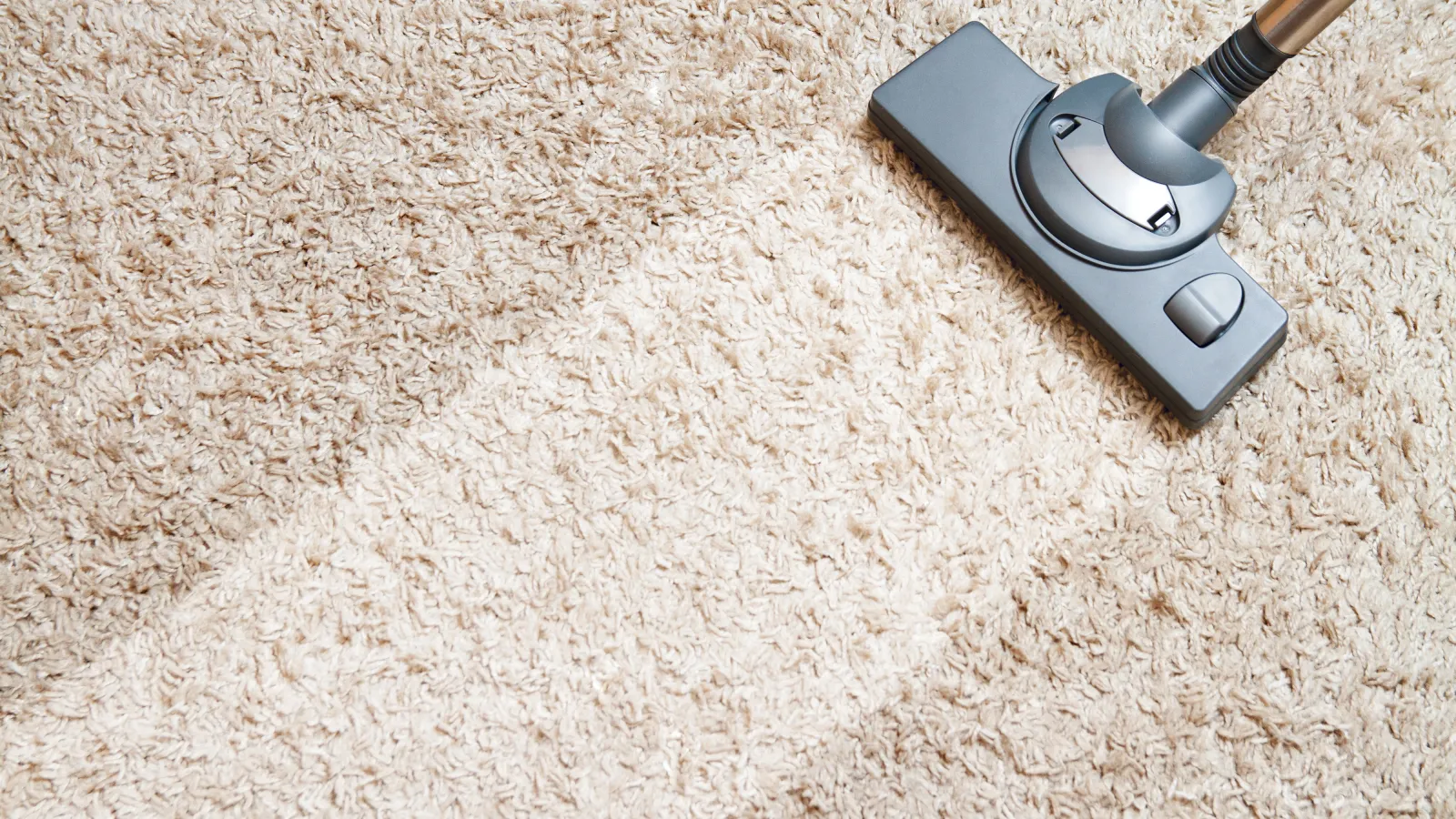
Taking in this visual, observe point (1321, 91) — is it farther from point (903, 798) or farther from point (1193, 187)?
point (903, 798)

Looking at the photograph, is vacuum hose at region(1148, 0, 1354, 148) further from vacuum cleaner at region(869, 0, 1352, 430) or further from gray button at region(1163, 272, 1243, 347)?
gray button at region(1163, 272, 1243, 347)

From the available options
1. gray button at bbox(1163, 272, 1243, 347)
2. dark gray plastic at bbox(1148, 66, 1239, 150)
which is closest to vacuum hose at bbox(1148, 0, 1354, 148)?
dark gray plastic at bbox(1148, 66, 1239, 150)

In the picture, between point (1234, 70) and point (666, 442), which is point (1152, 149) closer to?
point (1234, 70)

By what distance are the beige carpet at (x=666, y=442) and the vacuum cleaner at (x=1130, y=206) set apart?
47mm

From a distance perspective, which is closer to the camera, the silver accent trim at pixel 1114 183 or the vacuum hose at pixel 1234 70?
the vacuum hose at pixel 1234 70

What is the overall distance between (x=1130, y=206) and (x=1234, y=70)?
12 cm

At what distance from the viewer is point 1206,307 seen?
760 millimetres

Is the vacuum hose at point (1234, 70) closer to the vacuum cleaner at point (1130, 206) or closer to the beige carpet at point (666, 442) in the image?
the vacuum cleaner at point (1130, 206)

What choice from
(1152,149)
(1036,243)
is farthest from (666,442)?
(1152,149)

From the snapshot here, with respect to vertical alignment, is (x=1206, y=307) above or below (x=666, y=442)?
above

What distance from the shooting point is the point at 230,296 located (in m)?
0.84

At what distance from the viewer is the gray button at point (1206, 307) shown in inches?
29.9

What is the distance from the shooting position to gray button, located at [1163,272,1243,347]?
0.76 m

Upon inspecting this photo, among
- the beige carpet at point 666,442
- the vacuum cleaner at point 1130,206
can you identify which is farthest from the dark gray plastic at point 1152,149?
the beige carpet at point 666,442
